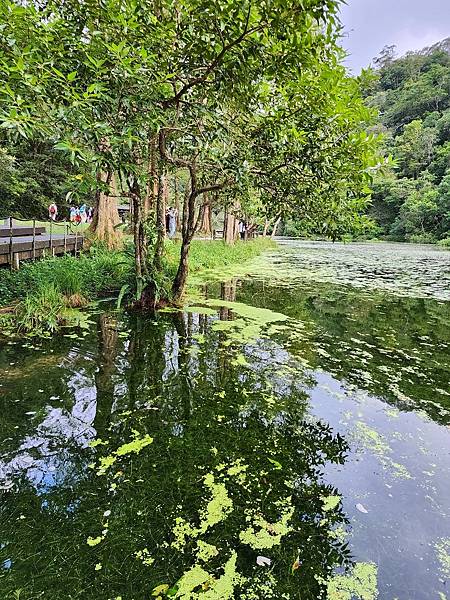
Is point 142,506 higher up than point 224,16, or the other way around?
point 224,16

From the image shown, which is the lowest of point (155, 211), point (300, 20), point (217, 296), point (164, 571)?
point (164, 571)

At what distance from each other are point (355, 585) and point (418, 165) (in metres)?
48.5

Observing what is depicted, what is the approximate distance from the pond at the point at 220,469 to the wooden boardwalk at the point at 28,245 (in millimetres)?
2165

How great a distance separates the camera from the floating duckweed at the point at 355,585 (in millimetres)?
1644

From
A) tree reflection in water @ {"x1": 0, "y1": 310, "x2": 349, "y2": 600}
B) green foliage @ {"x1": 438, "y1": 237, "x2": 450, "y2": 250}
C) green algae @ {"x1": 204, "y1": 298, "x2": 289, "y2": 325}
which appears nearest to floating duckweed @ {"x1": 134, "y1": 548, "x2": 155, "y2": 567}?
tree reflection in water @ {"x1": 0, "y1": 310, "x2": 349, "y2": 600}

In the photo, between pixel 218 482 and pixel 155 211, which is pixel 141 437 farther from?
pixel 155 211

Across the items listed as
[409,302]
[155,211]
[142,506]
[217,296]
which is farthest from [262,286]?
[142,506]

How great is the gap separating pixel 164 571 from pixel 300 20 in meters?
3.52

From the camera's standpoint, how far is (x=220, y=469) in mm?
2426

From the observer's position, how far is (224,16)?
9.55ft

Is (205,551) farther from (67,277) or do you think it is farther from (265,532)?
(67,277)

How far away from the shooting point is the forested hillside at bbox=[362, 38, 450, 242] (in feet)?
117

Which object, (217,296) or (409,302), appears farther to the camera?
(409,302)

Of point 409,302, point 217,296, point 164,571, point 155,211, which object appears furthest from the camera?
point 409,302
